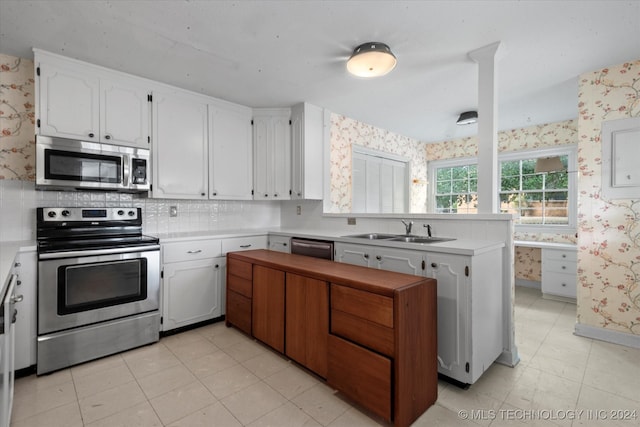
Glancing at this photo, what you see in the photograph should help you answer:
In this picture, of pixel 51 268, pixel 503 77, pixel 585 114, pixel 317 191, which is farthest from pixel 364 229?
pixel 51 268

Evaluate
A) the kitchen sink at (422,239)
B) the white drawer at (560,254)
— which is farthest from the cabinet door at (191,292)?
the white drawer at (560,254)

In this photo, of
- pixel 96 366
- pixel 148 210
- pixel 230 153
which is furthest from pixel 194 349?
pixel 230 153

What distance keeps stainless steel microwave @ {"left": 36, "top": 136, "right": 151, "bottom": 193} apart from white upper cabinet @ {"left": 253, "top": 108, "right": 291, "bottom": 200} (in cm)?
125

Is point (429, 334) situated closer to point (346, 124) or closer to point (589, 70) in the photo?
point (589, 70)

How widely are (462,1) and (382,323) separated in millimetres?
1912

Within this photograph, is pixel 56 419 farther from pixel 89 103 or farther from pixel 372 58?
pixel 372 58

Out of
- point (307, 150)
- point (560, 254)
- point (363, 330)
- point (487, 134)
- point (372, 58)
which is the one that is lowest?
point (363, 330)

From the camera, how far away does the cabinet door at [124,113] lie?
2.62 m

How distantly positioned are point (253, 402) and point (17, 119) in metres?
2.87

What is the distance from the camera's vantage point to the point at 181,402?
183 centimetres

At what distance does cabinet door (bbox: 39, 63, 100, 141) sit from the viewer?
2.35 metres

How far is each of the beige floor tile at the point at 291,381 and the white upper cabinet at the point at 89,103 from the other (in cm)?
230

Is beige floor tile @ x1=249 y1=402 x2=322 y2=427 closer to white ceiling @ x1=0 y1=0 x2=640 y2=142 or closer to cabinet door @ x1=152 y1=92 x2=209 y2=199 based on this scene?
cabinet door @ x1=152 y1=92 x2=209 y2=199

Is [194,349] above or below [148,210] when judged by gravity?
below
